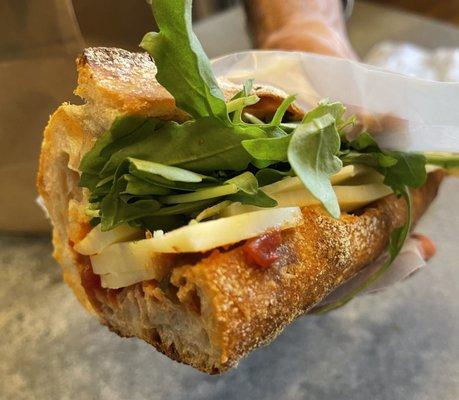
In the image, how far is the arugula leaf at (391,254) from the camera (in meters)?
1.28

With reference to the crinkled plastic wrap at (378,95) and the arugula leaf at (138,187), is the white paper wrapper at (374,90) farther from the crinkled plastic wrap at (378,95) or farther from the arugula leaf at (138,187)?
the arugula leaf at (138,187)

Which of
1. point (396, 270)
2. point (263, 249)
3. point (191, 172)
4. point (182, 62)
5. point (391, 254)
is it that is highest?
point (182, 62)

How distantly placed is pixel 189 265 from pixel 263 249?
0.11 meters

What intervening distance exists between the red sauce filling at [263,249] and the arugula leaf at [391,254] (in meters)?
0.36

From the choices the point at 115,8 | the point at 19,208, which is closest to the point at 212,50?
the point at 115,8

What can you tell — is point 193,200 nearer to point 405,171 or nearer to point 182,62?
point 182,62

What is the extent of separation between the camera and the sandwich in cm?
94

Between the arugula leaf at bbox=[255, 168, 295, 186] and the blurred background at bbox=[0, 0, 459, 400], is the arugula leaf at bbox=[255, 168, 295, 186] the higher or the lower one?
the higher one

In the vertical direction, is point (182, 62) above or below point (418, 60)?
above

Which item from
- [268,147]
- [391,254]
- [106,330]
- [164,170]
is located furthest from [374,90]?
[106,330]

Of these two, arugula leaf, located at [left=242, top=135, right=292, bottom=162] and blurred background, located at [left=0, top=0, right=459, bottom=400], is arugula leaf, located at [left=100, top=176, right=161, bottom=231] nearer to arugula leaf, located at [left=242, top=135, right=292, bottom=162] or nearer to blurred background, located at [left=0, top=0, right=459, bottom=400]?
arugula leaf, located at [left=242, top=135, right=292, bottom=162]

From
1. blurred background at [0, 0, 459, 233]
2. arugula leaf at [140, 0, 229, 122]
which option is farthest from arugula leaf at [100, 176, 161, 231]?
blurred background at [0, 0, 459, 233]

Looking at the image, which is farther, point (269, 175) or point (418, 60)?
point (418, 60)

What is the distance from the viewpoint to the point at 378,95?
131 centimetres
